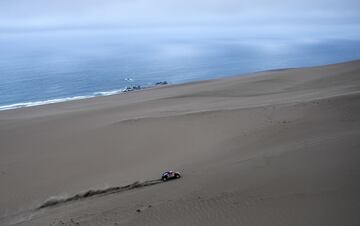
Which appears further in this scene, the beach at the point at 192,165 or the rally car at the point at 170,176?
the rally car at the point at 170,176

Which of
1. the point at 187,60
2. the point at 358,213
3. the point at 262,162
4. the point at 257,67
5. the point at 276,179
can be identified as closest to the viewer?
the point at 358,213

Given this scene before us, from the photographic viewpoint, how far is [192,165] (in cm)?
1288

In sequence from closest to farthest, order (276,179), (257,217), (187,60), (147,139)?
(257,217) < (276,179) < (147,139) < (187,60)

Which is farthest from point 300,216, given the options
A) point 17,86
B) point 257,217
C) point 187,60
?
point 187,60

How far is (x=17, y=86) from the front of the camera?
54.2 metres

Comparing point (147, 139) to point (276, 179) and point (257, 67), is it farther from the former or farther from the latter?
point (257, 67)

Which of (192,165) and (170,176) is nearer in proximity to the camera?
(170,176)

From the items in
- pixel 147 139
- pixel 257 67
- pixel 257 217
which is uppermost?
pixel 257 67

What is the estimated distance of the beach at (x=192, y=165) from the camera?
8156 mm

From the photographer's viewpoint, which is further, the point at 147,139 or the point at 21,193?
the point at 147,139

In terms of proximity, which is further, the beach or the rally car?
the rally car

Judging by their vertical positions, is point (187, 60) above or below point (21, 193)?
above

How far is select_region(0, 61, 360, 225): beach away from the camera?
8156 mm

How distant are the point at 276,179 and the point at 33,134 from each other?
15.3 m
